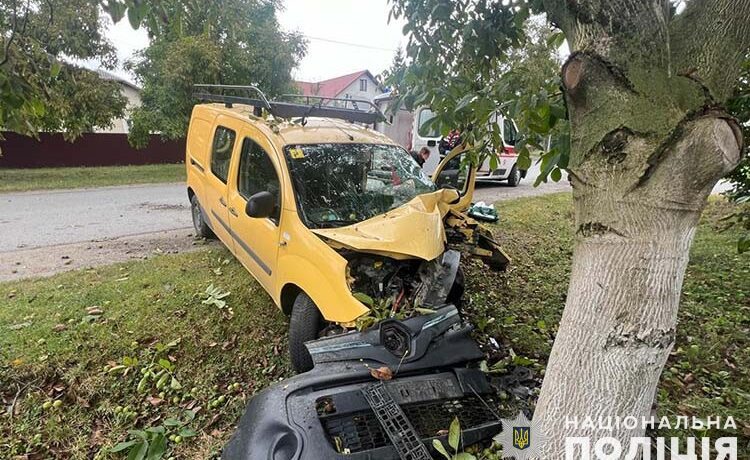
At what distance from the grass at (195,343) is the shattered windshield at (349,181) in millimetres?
1163

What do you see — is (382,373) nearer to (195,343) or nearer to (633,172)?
(633,172)

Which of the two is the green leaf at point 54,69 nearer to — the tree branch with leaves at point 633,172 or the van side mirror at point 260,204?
the van side mirror at point 260,204

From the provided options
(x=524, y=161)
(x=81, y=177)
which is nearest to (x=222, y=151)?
(x=524, y=161)

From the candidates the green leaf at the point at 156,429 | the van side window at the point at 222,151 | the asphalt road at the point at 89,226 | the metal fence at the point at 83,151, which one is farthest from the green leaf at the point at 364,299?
the metal fence at the point at 83,151

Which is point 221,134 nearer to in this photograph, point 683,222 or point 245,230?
point 245,230

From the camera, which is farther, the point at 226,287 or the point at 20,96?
the point at 226,287

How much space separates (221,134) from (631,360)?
4.49 m

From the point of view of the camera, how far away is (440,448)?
1.72m

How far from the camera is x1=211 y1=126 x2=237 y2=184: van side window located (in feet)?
14.6

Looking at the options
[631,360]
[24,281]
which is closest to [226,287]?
[24,281]

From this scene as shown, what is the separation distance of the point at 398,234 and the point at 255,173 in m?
1.76

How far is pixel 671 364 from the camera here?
3.00 m

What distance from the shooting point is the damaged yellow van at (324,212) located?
9.27 feet

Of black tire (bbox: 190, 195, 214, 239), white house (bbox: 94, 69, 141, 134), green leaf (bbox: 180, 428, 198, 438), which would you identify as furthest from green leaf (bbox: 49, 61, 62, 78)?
white house (bbox: 94, 69, 141, 134)
